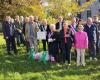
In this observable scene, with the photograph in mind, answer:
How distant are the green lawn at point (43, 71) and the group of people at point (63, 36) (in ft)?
2.09

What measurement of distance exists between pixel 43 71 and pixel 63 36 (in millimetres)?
2381

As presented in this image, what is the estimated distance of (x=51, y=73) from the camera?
1633cm

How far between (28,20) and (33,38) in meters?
0.93

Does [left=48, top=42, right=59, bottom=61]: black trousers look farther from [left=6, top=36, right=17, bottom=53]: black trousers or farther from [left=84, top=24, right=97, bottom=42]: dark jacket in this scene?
[left=6, top=36, right=17, bottom=53]: black trousers

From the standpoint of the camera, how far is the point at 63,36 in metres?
18.6

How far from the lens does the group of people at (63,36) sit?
18.2 metres

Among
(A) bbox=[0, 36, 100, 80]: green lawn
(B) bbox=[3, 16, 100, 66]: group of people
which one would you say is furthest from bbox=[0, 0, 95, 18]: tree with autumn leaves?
(A) bbox=[0, 36, 100, 80]: green lawn

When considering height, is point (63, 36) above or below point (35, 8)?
above

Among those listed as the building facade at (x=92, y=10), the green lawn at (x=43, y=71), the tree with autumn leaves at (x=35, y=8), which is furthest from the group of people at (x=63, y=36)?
the building facade at (x=92, y=10)

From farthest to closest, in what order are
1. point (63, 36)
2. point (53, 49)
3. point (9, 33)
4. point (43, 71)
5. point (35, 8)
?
point (35, 8) < point (9, 33) < point (53, 49) < point (63, 36) < point (43, 71)

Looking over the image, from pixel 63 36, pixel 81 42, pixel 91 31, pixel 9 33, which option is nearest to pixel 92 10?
pixel 9 33

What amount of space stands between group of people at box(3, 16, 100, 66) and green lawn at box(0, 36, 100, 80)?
2.09ft

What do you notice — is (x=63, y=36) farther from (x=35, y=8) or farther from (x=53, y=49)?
(x=35, y=8)

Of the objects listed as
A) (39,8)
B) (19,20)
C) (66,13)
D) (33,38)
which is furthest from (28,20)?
(66,13)
